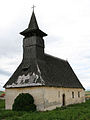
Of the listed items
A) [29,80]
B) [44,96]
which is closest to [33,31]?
[29,80]

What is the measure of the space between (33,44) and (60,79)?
6.75m

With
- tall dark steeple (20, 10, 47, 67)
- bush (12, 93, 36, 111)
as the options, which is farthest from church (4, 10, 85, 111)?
bush (12, 93, 36, 111)

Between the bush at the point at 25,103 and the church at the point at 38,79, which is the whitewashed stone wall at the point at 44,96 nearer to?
the church at the point at 38,79

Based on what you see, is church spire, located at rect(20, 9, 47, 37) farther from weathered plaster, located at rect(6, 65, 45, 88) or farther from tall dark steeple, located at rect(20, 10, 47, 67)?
weathered plaster, located at rect(6, 65, 45, 88)

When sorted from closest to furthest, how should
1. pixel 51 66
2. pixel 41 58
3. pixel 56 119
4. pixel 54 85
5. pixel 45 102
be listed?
pixel 56 119 < pixel 45 102 < pixel 54 85 < pixel 41 58 < pixel 51 66

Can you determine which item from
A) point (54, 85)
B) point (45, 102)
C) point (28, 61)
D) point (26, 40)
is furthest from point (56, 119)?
point (26, 40)

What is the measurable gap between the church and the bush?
800 millimetres

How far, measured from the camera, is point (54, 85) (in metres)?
24.7

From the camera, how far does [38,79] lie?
23.0 meters

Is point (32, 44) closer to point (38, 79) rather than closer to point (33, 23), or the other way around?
point (33, 23)

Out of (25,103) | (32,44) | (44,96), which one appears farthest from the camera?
(32,44)

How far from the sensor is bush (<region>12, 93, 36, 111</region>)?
21.7 m

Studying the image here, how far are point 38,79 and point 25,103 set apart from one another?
130 inches

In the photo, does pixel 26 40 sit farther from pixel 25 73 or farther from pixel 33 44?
pixel 25 73
